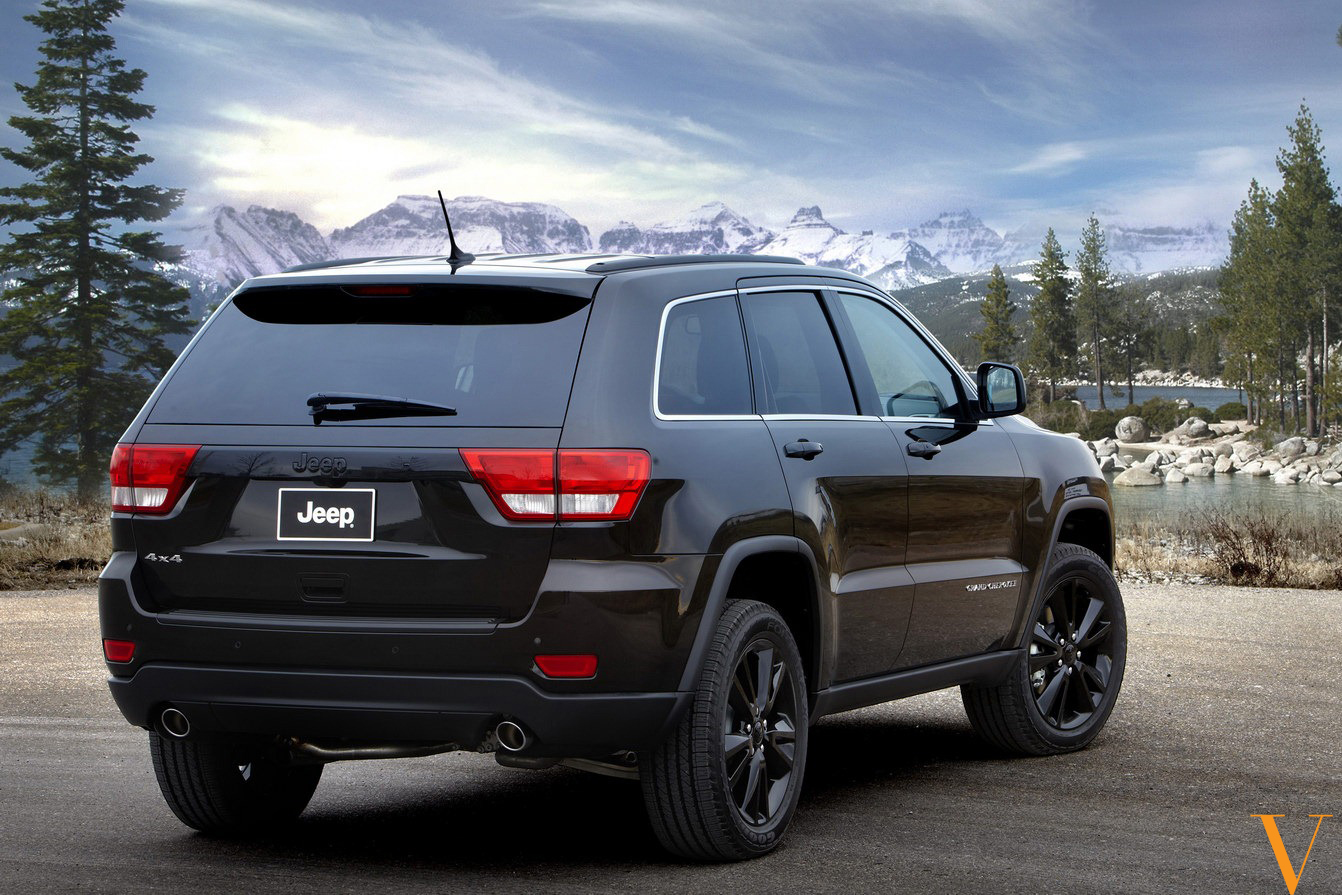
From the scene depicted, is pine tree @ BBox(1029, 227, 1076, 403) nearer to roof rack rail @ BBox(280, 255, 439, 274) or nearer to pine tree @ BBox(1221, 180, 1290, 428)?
pine tree @ BBox(1221, 180, 1290, 428)

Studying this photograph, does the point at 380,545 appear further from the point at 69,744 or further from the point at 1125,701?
the point at 1125,701

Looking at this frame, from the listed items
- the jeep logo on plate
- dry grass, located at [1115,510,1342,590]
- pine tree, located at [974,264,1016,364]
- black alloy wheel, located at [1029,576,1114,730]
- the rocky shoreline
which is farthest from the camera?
pine tree, located at [974,264,1016,364]

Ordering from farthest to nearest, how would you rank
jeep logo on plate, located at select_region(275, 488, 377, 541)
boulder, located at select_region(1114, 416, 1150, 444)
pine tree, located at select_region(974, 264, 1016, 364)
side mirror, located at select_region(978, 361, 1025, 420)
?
pine tree, located at select_region(974, 264, 1016, 364) < boulder, located at select_region(1114, 416, 1150, 444) < side mirror, located at select_region(978, 361, 1025, 420) < jeep logo on plate, located at select_region(275, 488, 377, 541)

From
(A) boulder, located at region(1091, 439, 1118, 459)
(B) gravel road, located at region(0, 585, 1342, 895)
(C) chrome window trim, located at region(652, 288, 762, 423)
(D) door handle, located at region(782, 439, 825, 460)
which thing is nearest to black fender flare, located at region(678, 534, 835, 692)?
(D) door handle, located at region(782, 439, 825, 460)

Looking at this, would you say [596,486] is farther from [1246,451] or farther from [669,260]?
[1246,451]

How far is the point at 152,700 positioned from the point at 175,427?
2.65 ft

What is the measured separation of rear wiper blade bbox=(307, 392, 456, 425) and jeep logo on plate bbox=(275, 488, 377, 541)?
0.71 ft

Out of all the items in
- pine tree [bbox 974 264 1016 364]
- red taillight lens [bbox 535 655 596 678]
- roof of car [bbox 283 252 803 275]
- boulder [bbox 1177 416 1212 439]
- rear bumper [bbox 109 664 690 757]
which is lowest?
boulder [bbox 1177 416 1212 439]

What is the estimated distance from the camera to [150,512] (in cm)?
452

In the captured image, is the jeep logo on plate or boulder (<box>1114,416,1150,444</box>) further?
boulder (<box>1114,416,1150,444</box>)

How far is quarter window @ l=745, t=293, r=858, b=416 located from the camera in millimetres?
5145

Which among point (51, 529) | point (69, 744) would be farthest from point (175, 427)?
point (51, 529)

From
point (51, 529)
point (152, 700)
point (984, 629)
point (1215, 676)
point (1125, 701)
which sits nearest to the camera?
point (152, 700)

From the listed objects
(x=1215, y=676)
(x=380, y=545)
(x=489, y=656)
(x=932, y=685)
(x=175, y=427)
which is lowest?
(x=1215, y=676)
